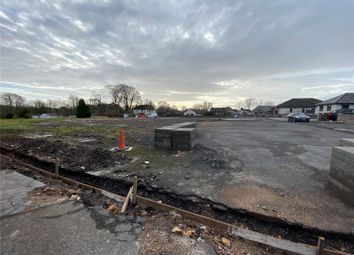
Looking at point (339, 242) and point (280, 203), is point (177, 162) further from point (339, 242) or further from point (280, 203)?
point (339, 242)

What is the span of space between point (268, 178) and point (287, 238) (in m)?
1.87

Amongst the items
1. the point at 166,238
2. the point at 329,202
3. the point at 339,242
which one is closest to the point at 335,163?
the point at 329,202

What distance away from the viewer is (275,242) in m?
2.52

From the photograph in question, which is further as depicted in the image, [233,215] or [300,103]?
[300,103]

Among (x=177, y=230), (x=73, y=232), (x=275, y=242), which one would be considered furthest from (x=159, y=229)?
(x=275, y=242)

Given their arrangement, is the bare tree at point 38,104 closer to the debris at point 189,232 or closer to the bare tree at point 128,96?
the bare tree at point 128,96

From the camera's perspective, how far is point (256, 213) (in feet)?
10.1

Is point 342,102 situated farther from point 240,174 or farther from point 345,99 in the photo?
point 240,174

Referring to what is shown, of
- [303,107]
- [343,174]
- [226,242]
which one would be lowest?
[226,242]

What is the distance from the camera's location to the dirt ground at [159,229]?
2.40 m

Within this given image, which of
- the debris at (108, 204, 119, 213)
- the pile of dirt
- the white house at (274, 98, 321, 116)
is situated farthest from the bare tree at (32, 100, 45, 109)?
the white house at (274, 98, 321, 116)

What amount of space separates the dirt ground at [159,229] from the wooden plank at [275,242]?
0.23 feet

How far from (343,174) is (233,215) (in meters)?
2.26

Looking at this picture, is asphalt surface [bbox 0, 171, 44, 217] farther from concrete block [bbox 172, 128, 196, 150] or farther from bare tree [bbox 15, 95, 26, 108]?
bare tree [bbox 15, 95, 26, 108]
